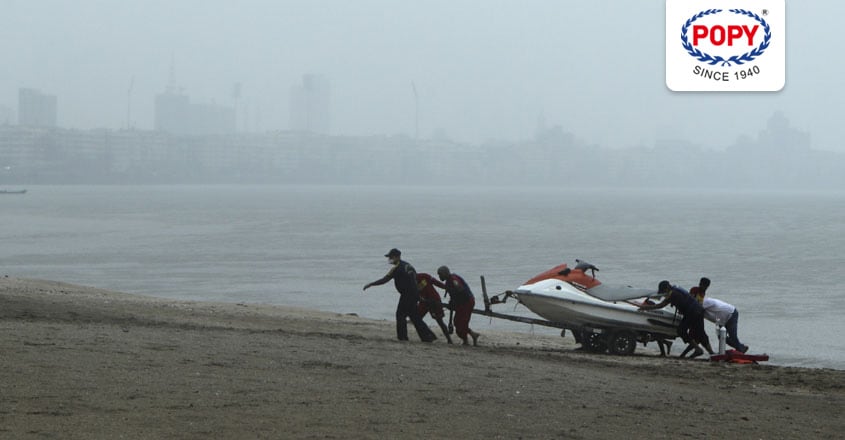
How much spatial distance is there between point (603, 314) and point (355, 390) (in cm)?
721

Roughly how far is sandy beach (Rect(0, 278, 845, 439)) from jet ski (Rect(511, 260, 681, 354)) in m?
1.03

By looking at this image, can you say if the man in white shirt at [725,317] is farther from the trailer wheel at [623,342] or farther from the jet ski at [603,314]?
the trailer wheel at [623,342]

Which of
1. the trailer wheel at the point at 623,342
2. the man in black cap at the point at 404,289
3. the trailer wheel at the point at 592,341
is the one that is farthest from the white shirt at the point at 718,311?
the man in black cap at the point at 404,289

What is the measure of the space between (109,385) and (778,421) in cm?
604

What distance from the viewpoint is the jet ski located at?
17141mm

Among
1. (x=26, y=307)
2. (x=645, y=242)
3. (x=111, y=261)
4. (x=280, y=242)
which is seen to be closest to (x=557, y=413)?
(x=26, y=307)

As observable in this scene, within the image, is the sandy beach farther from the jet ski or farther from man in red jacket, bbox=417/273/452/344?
the jet ski

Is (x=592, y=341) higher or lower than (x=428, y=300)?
lower

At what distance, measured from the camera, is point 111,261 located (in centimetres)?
4881

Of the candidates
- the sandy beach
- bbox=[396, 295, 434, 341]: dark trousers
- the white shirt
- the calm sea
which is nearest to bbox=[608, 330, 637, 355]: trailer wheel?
the sandy beach

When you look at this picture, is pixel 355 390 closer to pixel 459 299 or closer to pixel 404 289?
pixel 404 289

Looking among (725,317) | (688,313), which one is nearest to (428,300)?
(688,313)

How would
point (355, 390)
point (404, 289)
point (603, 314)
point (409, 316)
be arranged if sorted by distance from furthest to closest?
point (603, 314) → point (409, 316) → point (404, 289) → point (355, 390)

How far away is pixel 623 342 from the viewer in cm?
1725
